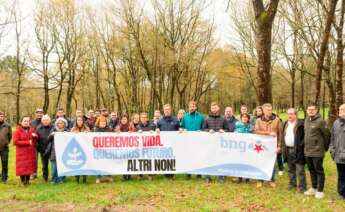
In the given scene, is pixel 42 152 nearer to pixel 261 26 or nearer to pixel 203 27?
pixel 261 26

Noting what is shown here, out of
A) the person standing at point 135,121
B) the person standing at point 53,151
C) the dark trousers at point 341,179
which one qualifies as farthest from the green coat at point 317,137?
the person standing at point 53,151

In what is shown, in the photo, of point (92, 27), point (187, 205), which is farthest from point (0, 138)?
point (92, 27)

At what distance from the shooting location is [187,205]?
744cm

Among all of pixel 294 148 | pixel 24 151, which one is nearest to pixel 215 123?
pixel 294 148

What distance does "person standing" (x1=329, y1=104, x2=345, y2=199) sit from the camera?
24.7 feet

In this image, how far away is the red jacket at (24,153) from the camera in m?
9.55

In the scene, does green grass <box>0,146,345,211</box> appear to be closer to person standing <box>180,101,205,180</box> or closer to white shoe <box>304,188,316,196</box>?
white shoe <box>304,188,316,196</box>

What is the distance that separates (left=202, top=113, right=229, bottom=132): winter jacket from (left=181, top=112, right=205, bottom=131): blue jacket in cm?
29

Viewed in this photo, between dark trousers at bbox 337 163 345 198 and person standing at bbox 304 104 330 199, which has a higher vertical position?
person standing at bbox 304 104 330 199

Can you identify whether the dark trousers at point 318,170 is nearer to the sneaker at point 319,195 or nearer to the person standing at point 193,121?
the sneaker at point 319,195

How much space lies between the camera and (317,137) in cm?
778

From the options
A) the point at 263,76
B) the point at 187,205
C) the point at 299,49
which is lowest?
the point at 187,205

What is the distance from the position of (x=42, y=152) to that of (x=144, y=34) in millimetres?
21189

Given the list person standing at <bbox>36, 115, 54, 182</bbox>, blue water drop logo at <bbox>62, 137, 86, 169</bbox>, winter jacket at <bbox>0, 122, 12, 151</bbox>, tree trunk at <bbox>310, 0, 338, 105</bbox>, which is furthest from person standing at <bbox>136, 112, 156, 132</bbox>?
tree trunk at <bbox>310, 0, 338, 105</bbox>
